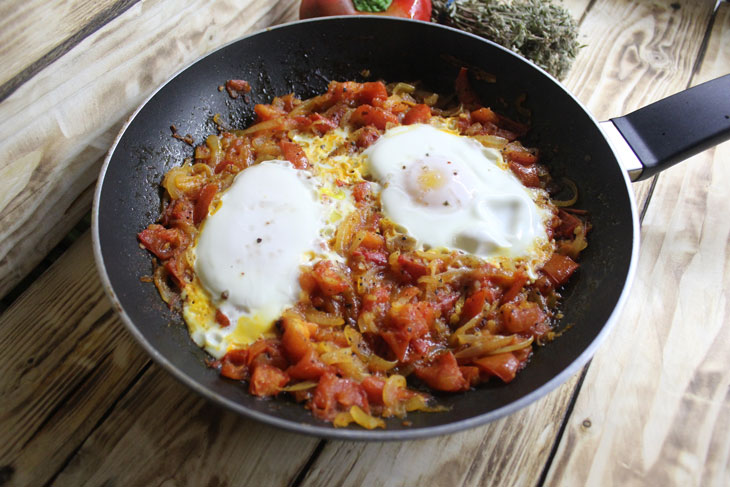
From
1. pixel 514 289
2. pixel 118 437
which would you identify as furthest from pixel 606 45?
pixel 118 437

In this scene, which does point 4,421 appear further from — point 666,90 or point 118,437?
point 666,90

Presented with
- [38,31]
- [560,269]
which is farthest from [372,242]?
[38,31]

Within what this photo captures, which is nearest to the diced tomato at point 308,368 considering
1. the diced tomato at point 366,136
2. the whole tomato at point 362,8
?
the diced tomato at point 366,136

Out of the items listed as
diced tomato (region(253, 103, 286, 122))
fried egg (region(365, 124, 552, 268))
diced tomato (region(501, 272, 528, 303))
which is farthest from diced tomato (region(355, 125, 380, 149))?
diced tomato (region(501, 272, 528, 303))

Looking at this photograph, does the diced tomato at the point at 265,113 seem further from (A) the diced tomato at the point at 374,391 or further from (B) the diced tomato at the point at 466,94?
(A) the diced tomato at the point at 374,391

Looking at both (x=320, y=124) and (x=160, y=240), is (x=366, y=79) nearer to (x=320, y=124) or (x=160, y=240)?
(x=320, y=124)
